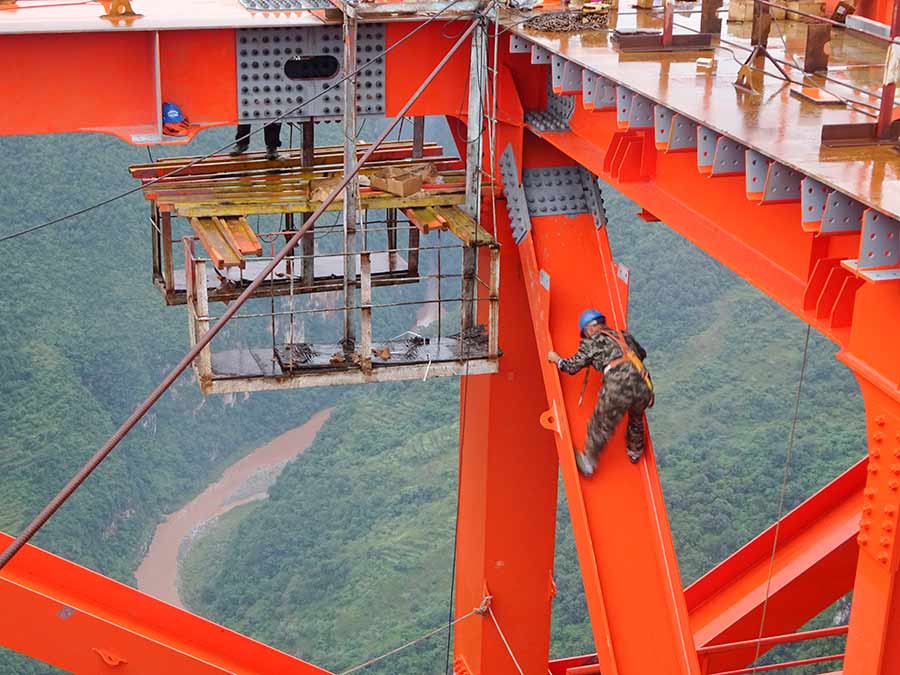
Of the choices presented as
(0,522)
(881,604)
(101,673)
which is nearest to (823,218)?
(881,604)

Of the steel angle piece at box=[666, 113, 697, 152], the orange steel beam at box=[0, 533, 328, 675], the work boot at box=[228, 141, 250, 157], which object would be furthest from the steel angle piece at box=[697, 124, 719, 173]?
the work boot at box=[228, 141, 250, 157]

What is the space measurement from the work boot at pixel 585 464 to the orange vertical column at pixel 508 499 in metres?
1.84

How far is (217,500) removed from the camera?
42.0 metres

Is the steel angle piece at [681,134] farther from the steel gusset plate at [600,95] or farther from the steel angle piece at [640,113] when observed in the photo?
the steel gusset plate at [600,95]

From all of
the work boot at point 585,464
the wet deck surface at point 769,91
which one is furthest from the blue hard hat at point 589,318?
the wet deck surface at point 769,91

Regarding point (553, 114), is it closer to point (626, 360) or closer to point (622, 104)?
point (626, 360)

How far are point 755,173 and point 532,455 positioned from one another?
5.46 meters

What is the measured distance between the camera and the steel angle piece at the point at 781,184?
6160mm

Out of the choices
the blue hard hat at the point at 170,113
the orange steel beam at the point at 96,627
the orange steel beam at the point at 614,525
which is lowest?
the orange steel beam at the point at 96,627

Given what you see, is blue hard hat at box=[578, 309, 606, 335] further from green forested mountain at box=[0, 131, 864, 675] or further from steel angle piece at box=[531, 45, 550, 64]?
green forested mountain at box=[0, 131, 864, 675]

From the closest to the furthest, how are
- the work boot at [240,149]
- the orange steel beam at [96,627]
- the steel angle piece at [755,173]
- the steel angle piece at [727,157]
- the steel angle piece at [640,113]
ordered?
the steel angle piece at [755,173], the steel angle piece at [727,157], the steel angle piece at [640,113], the orange steel beam at [96,627], the work boot at [240,149]

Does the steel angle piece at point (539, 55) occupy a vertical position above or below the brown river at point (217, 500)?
above

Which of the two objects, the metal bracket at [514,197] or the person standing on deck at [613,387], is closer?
the person standing on deck at [613,387]

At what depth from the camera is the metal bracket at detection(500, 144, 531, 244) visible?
10.3 metres
